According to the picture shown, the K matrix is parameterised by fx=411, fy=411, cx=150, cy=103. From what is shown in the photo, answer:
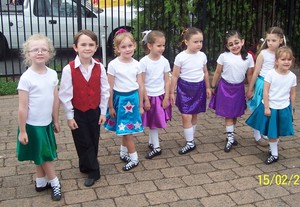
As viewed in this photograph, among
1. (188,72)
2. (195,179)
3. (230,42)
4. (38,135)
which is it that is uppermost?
(230,42)

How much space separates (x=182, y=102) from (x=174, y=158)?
0.61 m

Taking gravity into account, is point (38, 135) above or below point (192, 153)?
above

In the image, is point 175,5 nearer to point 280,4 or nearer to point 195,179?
point 280,4

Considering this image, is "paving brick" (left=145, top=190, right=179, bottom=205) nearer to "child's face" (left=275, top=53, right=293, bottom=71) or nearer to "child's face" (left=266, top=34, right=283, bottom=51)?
"child's face" (left=275, top=53, right=293, bottom=71)

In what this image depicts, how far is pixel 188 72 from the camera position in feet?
14.3

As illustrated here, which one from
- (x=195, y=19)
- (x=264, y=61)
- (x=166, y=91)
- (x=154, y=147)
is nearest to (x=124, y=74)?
(x=166, y=91)

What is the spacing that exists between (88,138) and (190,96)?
4.23ft

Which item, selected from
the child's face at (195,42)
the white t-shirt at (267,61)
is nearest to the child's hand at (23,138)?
the child's face at (195,42)

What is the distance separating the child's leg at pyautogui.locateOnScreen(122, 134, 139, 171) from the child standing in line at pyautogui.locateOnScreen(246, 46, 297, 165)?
1.32 meters

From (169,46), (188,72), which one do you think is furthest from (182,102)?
(169,46)

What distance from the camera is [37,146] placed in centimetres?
333

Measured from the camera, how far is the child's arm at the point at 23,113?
3186mm

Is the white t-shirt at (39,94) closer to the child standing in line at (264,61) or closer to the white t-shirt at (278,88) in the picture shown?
the white t-shirt at (278,88)

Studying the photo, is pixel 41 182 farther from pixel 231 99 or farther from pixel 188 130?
pixel 231 99
